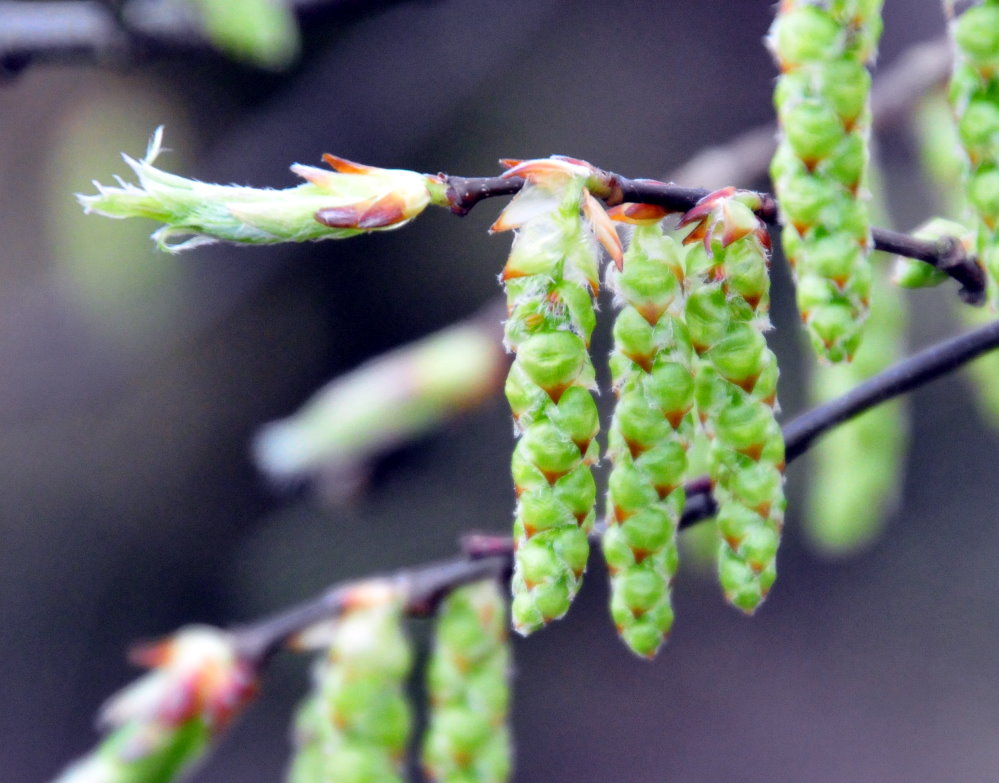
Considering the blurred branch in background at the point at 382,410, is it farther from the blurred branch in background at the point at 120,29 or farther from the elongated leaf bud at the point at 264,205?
the elongated leaf bud at the point at 264,205

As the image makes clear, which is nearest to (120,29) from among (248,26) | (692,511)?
(248,26)

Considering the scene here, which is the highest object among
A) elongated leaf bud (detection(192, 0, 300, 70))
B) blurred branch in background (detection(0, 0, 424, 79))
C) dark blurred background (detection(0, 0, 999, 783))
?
blurred branch in background (detection(0, 0, 424, 79))

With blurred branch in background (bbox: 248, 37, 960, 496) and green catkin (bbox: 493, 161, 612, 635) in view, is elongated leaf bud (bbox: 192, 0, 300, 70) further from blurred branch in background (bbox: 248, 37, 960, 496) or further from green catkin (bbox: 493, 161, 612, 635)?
green catkin (bbox: 493, 161, 612, 635)

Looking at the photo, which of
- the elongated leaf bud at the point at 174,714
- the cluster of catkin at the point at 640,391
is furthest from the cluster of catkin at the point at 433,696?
the cluster of catkin at the point at 640,391

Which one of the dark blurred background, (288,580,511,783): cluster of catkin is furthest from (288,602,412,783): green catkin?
the dark blurred background

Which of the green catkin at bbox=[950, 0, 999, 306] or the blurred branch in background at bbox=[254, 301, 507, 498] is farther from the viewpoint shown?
the blurred branch in background at bbox=[254, 301, 507, 498]
